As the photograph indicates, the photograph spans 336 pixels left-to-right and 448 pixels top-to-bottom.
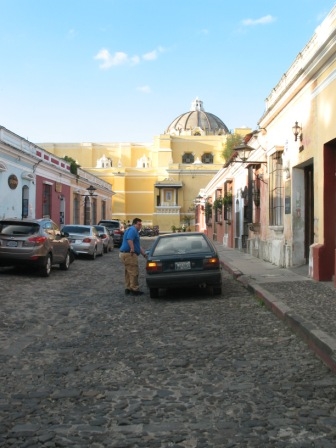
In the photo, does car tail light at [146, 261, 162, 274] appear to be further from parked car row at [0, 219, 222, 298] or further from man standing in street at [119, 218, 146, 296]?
man standing in street at [119, 218, 146, 296]

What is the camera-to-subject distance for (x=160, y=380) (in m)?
5.06

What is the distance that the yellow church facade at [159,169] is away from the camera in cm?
7000

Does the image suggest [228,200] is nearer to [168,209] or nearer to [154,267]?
[154,267]

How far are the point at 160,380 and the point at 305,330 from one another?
2363 mm

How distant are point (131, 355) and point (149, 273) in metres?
4.27

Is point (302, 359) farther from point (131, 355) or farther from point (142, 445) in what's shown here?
point (142, 445)

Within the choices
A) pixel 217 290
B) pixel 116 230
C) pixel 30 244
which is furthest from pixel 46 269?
pixel 116 230

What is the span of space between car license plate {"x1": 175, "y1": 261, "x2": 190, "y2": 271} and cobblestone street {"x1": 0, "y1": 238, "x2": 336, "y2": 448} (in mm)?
1138

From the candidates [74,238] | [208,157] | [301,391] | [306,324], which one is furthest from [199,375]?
[208,157]

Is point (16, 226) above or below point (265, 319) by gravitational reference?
above

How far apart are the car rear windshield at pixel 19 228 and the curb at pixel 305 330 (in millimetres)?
6547

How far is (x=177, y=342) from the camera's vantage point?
662 centimetres

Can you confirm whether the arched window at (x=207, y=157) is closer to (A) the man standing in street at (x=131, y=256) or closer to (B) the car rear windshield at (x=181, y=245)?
(B) the car rear windshield at (x=181, y=245)

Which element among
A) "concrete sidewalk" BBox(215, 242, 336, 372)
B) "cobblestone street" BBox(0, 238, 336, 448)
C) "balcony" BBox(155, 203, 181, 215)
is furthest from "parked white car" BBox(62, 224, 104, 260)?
"balcony" BBox(155, 203, 181, 215)
